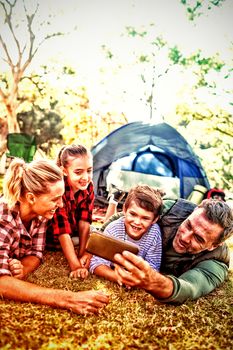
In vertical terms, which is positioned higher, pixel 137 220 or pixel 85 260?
pixel 137 220

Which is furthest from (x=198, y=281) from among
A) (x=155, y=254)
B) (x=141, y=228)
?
(x=141, y=228)

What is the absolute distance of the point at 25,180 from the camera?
2.09 m

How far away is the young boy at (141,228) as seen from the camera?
232cm

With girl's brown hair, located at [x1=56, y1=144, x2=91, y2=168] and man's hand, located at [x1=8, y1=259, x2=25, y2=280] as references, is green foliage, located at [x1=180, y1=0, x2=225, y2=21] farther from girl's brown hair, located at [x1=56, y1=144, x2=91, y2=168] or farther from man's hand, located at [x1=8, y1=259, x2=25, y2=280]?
man's hand, located at [x1=8, y1=259, x2=25, y2=280]

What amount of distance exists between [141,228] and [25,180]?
84 cm

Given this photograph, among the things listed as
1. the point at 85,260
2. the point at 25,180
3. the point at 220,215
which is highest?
the point at 25,180

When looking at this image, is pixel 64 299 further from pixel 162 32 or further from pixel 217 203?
pixel 162 32

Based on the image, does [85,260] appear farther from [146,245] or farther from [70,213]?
[146,245]

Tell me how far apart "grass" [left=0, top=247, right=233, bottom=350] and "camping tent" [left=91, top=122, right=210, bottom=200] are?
402 cm

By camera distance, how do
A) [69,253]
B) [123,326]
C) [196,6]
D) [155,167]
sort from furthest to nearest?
[196,6] → [155,167] → [69,253] → [123,326]

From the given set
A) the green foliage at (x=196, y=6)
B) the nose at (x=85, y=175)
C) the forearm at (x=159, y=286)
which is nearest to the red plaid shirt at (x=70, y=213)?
the nose at (x=85, y=175)

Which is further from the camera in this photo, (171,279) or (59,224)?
(59,224)

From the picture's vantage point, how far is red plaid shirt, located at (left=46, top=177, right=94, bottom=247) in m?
2.70

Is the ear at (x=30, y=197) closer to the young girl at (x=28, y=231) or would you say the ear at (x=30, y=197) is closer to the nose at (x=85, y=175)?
the young girl at (x=28, y=231)
